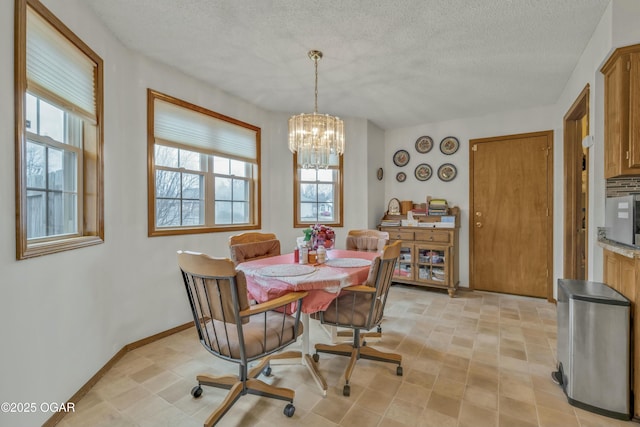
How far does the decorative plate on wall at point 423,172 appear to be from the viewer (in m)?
4.62

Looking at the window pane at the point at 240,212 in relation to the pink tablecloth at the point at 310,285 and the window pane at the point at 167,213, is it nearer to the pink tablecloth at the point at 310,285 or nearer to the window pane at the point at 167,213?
the window pane at the point at 167,213

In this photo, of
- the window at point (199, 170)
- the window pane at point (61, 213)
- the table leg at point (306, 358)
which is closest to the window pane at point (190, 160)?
the window at point (199, 170)

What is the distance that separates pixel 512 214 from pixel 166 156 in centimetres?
441

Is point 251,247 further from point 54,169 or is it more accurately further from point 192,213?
point 54,169

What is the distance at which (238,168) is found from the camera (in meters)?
3.72

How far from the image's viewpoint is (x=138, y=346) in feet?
8.41

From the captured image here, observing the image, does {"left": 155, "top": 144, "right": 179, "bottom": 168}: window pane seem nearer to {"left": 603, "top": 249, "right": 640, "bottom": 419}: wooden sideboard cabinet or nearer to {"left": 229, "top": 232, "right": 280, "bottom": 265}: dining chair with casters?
{"left": 229, "top": 232, "right": 280, "bottom": 265}: dining chair with casters

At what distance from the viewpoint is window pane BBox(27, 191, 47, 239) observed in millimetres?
1639

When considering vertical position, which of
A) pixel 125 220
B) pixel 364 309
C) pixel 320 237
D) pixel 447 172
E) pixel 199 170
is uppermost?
pixel 447 172

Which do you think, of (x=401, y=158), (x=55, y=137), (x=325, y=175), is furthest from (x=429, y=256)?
(x=55, y=137)

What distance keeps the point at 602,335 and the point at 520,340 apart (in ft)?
3.55

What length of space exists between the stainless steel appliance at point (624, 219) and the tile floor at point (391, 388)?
3.47 feet

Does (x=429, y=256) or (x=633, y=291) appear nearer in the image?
(x=633, y=291)

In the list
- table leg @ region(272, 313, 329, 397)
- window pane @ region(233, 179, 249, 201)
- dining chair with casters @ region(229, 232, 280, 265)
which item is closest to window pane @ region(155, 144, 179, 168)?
window pane @ region(233, 179, 249, 201)
